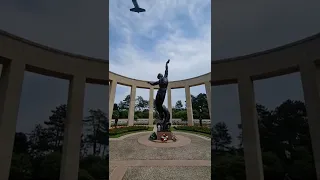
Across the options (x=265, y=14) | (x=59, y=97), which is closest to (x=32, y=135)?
(x=59, y=97)

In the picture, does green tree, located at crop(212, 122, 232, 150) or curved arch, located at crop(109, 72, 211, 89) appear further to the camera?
curved arch, located at crop(109, 72, 211, 89)

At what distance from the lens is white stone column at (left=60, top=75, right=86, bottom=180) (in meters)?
4.46

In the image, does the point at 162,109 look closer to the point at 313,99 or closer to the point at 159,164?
the point at 159,164

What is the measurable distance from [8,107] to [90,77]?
1.83 metres

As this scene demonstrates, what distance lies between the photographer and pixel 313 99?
4.11 metres

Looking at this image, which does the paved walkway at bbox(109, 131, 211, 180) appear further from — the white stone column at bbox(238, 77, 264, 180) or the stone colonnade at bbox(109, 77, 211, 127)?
the stone colonnade at bbox(109, 77, 211, 127)

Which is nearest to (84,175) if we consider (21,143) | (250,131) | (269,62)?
(21,143)

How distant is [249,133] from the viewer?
454cm

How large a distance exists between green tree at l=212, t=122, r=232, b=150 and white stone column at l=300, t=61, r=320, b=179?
2.69 m

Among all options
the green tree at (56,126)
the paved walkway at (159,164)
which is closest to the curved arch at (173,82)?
the paved walkway at (159,164)

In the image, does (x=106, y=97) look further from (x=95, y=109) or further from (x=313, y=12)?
(x=313, y=12)

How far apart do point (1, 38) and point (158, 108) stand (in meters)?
7.36

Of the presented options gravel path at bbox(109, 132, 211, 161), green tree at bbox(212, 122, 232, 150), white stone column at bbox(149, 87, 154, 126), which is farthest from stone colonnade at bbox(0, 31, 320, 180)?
white stone column at bbox(149, 87, 154, 126)

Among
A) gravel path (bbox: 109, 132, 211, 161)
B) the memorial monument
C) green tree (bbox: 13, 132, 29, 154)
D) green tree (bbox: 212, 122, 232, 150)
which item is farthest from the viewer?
the memorial monument
